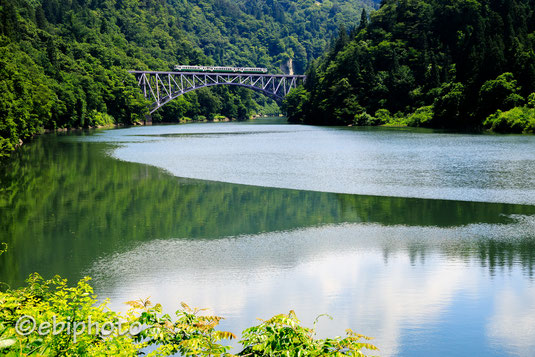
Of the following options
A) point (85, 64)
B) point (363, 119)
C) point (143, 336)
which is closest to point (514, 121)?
point (363, 119)

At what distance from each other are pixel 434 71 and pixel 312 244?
72.5 meters

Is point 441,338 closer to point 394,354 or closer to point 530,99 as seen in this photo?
point 394,354

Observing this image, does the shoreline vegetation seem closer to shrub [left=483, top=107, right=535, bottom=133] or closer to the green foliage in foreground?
the green foliage in foreground

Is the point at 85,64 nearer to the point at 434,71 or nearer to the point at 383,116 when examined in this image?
the point at 383,116

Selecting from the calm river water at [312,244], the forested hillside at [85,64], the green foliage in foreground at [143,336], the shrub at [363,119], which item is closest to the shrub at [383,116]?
the shrub at [363,119]

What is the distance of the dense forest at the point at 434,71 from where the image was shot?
6019 cm

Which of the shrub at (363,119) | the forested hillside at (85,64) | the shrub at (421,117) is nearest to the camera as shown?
the forested hillside at (85,64)

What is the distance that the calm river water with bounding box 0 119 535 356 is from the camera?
9.22 metres

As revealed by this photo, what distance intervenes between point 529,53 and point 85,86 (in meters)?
53.9

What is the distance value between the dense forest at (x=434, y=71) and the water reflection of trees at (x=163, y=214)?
4024cm

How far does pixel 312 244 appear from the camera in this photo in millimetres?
13688

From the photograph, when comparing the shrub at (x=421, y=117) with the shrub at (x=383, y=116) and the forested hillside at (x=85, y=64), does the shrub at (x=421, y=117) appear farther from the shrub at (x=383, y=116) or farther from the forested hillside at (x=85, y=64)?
the forested hillside at (x=85, y=64)

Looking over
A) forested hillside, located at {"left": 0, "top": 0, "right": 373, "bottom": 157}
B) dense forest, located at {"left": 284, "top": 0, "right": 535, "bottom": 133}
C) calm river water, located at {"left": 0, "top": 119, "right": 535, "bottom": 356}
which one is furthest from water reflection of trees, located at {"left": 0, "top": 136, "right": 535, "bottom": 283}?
dense forest, located at {"left": 284, "top": 0, "right": 535, "bottom": 133}

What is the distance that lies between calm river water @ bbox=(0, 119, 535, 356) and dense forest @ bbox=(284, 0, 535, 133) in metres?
35.0
